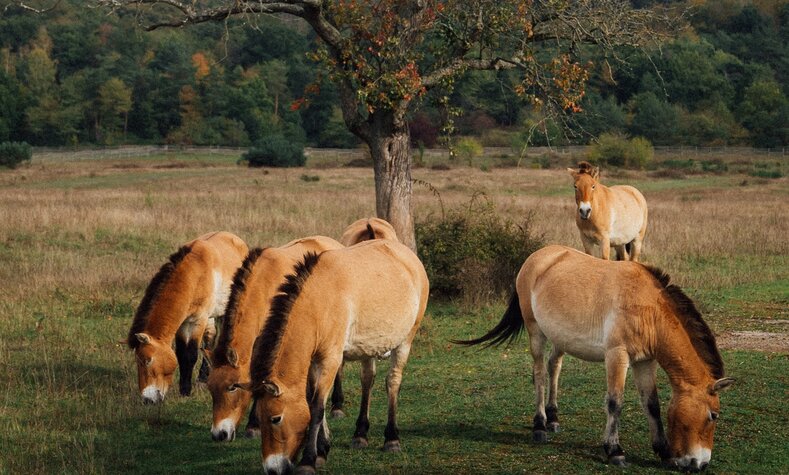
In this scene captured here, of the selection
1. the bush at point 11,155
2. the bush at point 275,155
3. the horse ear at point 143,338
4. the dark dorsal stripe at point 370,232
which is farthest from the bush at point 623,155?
the horse ear at point 143,338

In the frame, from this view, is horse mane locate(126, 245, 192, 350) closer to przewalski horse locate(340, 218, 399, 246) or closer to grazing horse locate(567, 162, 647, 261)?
przewalski horse locate(340, 218, 399, 246)

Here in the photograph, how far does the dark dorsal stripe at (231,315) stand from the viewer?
24.9 feet

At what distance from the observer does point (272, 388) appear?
642 centimetres

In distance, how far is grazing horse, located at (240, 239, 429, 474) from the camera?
21.4 feet

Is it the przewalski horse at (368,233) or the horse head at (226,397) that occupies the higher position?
the przewalski horse at (368,233)

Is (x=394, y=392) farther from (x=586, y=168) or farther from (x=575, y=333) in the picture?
(x=586, y=168)

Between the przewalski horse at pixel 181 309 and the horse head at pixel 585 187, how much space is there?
6.34 meters

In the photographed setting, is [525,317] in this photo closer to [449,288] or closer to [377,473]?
[377,473]

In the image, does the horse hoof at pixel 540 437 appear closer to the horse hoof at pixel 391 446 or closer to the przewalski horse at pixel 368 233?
the horse hoof at pixel 391 446

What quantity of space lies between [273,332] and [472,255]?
1003cm

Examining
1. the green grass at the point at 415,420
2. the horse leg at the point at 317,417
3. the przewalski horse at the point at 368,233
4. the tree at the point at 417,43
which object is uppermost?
the tree at the point at 417,43

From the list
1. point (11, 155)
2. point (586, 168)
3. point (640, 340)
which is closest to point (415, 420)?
point (640, 340)

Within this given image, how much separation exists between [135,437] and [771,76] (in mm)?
93473

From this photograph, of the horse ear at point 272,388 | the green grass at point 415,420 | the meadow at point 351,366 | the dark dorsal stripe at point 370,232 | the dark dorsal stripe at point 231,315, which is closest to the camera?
the horse ear at point 272,388
